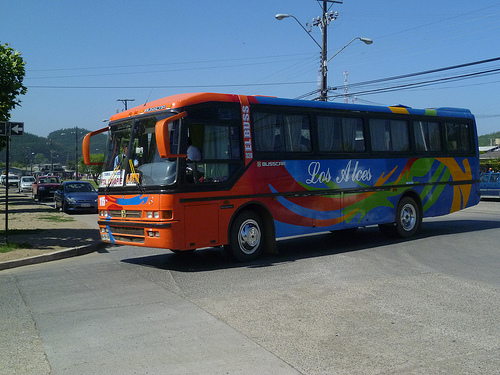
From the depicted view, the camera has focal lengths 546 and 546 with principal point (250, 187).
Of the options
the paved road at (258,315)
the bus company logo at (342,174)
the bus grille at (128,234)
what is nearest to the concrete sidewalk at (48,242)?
the paved road at (258,315)

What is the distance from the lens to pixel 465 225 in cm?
1648

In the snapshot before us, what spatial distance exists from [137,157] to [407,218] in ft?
23.8

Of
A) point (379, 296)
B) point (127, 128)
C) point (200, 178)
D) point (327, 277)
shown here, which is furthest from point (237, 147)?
point (379, 296)

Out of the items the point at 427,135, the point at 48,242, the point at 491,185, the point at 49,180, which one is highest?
the point at 427,135

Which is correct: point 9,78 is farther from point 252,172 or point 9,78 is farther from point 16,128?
point 252,172

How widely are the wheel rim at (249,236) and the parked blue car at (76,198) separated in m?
16.7

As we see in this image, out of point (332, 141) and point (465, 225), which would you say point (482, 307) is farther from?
point (465, 225)

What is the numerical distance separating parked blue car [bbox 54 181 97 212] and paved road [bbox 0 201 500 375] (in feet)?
49.0

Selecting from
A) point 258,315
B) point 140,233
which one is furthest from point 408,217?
point 258,315

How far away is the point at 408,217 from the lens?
1382cm

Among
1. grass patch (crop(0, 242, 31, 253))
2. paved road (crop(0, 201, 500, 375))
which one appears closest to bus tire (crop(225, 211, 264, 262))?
paved road (crop(0, 201, 500, 375))

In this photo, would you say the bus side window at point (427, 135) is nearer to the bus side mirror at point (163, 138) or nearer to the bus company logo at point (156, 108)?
the bus company logo at point (156, 108)

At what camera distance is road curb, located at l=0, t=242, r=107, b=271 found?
10188 mm

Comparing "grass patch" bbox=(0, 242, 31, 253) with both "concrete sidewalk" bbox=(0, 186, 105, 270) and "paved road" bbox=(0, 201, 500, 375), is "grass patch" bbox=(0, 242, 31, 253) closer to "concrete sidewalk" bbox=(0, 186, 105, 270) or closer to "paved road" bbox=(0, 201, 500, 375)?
"concrete sidewalk" bbox=(0, 186, 105, 270)
